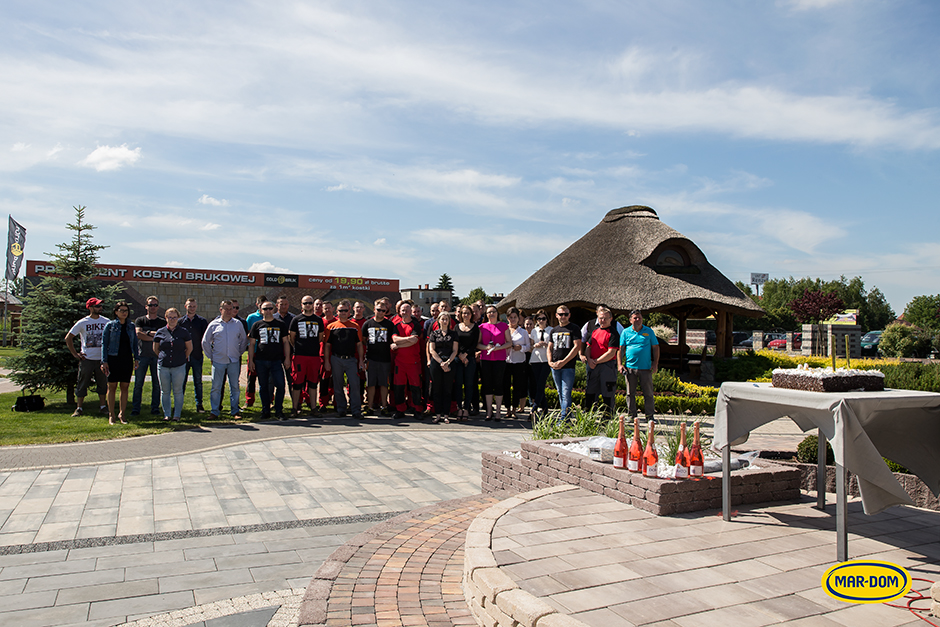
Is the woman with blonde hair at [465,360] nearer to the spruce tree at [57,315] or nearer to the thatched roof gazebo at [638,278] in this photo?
the spruce tree at [57,315]

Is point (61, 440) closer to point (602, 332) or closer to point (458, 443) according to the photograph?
point (458, 443)

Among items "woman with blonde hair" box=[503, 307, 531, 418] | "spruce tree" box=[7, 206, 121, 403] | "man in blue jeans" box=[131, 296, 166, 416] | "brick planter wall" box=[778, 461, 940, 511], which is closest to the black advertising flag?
"spruce tree" box=[7, 206, 121, 403]

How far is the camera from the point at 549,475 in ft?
19.3

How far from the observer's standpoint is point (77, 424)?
1000cm

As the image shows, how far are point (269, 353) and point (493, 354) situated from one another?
152 inches

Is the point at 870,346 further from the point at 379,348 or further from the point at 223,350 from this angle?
the point at 223,350

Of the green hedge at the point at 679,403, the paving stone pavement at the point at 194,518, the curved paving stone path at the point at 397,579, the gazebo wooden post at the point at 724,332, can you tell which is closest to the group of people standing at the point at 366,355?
the green hedge at the point at 679,403

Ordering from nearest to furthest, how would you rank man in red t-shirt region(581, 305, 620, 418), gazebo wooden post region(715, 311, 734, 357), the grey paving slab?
the grey paving slab < man in red t-shirt region(581, 305, 620, 418) < gazebo wooden post region(715, 311, 734, 357)

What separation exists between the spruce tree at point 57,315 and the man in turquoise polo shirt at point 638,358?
10301 mm

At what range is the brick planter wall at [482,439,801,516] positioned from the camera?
4801 millimetres

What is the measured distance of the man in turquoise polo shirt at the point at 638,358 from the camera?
1054cm

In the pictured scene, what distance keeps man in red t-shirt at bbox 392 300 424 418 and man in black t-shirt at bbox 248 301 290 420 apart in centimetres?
192

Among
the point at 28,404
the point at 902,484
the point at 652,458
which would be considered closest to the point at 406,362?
the point at 652,458

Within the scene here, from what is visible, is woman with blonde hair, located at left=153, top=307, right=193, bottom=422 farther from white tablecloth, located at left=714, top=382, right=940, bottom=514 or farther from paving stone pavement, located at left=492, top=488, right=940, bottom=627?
white tablecloth, located at left=714, top=382, right=940, bottom=514
